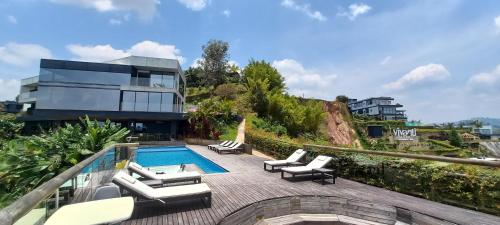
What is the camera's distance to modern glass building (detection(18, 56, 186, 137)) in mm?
23922

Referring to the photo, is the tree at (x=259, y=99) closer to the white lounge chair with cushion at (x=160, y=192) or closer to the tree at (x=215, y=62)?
the tree at (x=215, y=62)

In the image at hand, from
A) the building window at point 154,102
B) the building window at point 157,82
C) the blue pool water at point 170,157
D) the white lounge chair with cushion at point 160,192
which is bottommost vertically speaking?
the blue pool water at point 170,157

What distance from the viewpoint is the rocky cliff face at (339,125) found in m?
37.3

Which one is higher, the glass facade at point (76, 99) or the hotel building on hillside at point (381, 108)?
the hotel building on hillside at point (381, 108)

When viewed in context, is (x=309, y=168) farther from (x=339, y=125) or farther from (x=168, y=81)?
(x=339, y=125)

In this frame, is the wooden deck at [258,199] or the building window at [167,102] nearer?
the wooden deck at [258,199]

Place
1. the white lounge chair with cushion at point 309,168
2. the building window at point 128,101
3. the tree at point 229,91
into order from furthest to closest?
the tree at point 229,91
the building window at point 128,101
the white lounge chair with cushion at point 309,168

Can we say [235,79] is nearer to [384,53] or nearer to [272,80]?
[272,80]

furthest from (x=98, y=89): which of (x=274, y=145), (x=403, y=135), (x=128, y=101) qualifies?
(x=403, y=135)

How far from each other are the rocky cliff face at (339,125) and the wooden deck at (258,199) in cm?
3002

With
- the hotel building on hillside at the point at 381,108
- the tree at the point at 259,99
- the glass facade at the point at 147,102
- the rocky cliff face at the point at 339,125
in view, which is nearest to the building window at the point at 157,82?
the glass facade at the point at 147,102

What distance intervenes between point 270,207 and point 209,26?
1368 centimetres

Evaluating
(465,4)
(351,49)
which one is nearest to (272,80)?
(351,49)

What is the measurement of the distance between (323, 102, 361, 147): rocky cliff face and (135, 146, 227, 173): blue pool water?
2299cm
